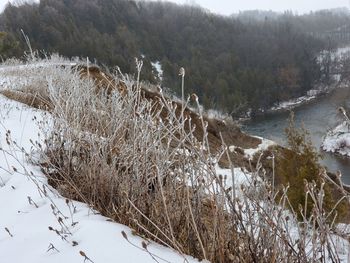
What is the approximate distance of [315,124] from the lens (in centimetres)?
3891

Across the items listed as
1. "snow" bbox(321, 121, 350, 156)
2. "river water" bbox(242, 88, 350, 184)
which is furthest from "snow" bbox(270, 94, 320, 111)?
"snow" bbox(321, 121, 350, 156)

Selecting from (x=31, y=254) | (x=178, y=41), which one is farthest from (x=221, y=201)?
(x=178, y=41)

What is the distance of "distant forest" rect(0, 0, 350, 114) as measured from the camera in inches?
2323

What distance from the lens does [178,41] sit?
8475 cm

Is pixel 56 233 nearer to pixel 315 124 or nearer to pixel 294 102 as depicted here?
pixel 315 124

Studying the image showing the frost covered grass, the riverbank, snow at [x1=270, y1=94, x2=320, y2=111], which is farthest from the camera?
snow at [x1=270, y1=94, x2=320, y2=111]

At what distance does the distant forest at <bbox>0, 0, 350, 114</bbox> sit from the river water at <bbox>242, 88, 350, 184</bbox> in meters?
5.05

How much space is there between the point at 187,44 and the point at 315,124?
51.0 metres

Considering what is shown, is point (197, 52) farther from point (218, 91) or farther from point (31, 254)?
point (31, 254)

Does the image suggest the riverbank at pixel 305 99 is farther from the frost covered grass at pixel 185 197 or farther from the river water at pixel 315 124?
the frost covered grass at pixel 185 197

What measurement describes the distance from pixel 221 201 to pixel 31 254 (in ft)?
3.16

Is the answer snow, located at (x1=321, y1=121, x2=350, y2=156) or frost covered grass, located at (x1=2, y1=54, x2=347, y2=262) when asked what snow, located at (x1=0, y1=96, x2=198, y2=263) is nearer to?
frost covered grass, located at (x1=2, y1=54, x2=347, y2=262)

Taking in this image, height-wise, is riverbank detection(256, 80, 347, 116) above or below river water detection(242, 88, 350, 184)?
below

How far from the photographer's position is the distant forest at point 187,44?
59.0 metres
